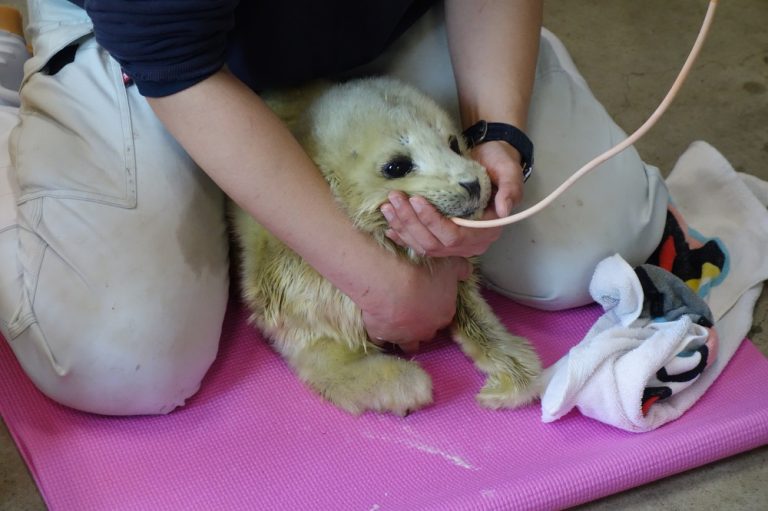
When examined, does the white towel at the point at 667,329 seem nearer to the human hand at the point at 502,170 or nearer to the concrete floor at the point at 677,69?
the concrete floor at the point at 677,69

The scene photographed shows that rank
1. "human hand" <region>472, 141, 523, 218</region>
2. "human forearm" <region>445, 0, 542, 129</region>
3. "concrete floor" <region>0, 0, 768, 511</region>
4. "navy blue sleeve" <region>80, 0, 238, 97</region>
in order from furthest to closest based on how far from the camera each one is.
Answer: "concrete floor" <region>0, 0, 768, 511</region> → "human forearm" <region>445, 0, 542, 129</region> → "human hand" <region>472, 141, 523, 218</region> → "navy blue sleeve" <region>80, 0, 238, 97</region>

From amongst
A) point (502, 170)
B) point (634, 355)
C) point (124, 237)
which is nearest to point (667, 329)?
point (634, 355)

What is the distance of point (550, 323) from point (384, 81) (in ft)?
1.19

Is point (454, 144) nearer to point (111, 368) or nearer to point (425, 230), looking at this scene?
point (425, 230)

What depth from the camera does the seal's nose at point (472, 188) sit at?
2.77ft

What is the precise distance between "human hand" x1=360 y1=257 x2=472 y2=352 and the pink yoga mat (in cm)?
9

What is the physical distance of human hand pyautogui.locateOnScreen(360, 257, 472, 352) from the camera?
915 millimetres

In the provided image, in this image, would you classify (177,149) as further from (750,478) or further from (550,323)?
(750,478)

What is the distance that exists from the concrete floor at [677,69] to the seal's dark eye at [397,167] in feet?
1.77

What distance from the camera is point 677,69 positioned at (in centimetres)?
160

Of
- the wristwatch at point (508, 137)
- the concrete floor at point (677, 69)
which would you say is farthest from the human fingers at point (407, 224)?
the concrete floor at point (677, 69)

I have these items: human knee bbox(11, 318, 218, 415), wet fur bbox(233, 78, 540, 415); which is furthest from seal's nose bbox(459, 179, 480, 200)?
human knee bbox(11, 318, 218, 415)

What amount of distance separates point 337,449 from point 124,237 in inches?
12.2

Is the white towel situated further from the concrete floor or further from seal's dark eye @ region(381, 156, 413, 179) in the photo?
seal's dark eye @ region(381, 156, 413, 179)
